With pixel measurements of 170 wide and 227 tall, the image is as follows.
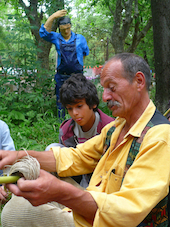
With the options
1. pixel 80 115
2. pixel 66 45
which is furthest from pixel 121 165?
pixel 66 45

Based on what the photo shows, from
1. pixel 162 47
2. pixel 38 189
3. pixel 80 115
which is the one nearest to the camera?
pixel 38 189

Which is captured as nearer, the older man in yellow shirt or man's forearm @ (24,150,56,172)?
the older man in yellow shirt

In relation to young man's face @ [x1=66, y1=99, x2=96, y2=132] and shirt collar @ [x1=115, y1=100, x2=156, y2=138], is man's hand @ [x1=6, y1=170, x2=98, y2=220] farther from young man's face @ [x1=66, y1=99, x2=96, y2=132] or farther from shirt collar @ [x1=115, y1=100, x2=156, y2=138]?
young man's face @ [x1=66, y1=99, x2=96, y2=132]

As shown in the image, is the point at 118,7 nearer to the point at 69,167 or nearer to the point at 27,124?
the point at 27,124

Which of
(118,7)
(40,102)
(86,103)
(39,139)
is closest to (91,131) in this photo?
(86,103)

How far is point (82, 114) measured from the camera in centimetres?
263

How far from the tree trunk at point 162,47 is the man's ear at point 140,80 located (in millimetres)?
3329

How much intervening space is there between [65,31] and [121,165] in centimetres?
440

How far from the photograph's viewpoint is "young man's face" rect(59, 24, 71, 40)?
5.19m

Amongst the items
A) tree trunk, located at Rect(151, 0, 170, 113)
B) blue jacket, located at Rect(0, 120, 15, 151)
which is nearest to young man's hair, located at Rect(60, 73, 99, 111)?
blue jacket, located at Rect(0, 120, 15, 151)

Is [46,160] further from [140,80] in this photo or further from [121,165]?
[140,80]

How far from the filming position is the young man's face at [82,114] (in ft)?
8.63

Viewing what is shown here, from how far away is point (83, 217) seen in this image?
4.58 feet

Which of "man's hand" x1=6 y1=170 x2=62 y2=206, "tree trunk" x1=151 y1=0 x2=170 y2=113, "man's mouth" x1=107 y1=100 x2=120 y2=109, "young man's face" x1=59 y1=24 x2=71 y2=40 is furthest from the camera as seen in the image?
"young man's face" x1=59 y1=24 x2=71 y2=40
